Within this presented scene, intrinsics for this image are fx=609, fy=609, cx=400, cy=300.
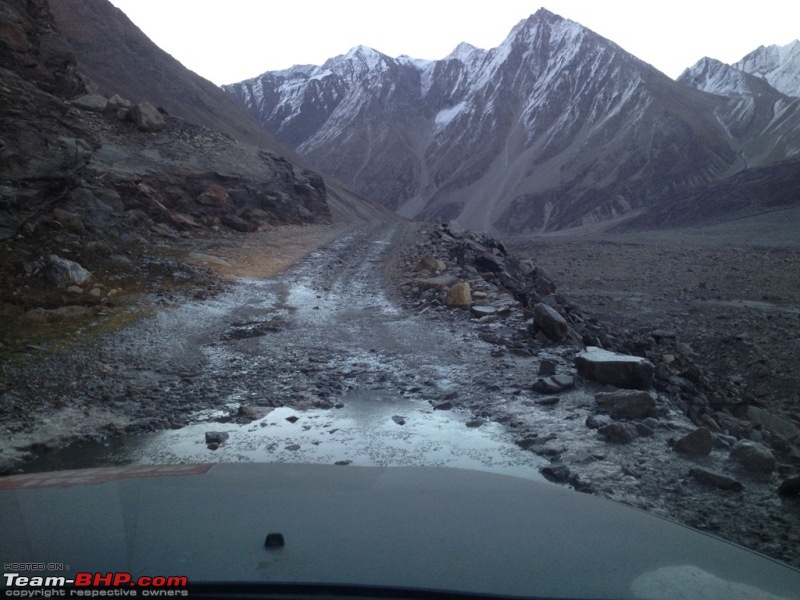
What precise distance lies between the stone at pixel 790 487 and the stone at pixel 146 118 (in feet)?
80.5

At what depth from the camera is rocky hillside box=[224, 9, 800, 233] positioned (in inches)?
3728

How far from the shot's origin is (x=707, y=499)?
4.10 m

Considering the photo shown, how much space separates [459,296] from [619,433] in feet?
22.3

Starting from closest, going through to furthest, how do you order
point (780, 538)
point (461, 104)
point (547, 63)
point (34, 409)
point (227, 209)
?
point (780, 538) → point (34, 409) → point (227, 209) → point (547, 63) → point (461, 104)

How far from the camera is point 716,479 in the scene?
4.28 metres

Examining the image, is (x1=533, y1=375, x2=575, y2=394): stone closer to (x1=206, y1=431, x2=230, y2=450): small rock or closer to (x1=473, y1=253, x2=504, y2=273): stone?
(x1=206, y1=431, x2=230, y2=450): small rock

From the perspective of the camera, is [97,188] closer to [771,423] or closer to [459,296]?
[459,296]

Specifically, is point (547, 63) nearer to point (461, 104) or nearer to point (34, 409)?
point (461, 104)

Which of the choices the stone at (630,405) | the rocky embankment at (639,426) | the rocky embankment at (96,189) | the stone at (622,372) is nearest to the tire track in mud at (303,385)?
the rocky embankment at (639,426)

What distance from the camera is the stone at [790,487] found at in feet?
13.2

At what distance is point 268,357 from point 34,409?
3097 mm

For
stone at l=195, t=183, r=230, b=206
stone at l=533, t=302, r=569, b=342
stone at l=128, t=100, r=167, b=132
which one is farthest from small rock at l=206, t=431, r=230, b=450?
stone at l=128, t=100, r=167, b=132

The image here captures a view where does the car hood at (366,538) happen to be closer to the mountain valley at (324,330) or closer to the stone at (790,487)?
the mountain valley at (324,330)

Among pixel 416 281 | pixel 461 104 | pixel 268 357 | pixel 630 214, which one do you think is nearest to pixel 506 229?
pixel 630 214
